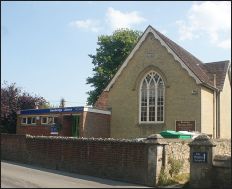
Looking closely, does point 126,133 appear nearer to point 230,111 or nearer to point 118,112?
point 118,112

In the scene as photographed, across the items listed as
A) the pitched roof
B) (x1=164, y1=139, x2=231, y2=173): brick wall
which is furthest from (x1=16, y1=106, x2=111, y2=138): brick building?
(x1=164, y1=139, x2=231, y2=173): brick wall

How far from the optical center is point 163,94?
96.1ft

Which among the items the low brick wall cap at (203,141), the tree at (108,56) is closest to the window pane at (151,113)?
the low brick wall cap at (203,141)

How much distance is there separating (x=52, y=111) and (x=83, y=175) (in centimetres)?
1275

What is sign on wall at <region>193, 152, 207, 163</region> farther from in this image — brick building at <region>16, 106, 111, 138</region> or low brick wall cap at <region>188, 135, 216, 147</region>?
brick building at <region>16, 106, 111, 138</region>

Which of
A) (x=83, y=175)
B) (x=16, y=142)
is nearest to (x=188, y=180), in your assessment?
(x=83, y=175)

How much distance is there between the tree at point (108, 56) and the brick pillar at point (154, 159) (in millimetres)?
30111

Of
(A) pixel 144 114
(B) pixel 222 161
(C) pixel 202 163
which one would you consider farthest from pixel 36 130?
(B) pixel 222 161

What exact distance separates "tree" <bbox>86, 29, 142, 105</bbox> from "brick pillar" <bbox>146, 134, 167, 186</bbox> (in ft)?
98.8

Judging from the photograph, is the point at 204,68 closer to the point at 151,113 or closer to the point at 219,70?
the point at 219,70

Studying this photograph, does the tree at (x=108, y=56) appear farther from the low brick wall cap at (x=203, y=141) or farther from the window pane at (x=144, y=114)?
the low brick wall cap at (x=203, y=141)

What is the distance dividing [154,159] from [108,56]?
3157 centimetres

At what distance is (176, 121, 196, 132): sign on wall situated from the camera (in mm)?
27303

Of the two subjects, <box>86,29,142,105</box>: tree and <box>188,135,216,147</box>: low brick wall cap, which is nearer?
<box>188,135,216,147</box>: low brick wall cap
